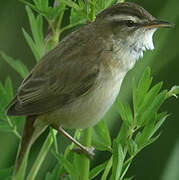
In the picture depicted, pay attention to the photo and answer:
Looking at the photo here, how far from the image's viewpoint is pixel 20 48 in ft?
11.2

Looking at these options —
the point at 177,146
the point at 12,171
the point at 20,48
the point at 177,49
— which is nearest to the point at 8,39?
the point at 20,48

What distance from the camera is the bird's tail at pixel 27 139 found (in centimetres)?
169

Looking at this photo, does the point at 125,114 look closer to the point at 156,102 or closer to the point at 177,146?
the point at 156,102

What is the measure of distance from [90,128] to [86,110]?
32cm

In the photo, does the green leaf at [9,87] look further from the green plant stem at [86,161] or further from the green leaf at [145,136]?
the green leaf at [145,136]

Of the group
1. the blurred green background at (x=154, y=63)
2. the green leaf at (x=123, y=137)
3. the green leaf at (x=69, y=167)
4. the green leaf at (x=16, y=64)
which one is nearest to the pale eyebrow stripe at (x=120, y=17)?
the green leaf at (x=16, y=64)

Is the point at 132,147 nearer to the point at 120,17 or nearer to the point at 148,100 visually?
the point at 148,100

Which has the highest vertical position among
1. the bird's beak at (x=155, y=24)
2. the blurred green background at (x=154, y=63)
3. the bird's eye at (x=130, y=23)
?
the bird's beak at (x=155, y=24)

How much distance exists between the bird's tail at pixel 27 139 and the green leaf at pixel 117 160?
1.34 ft

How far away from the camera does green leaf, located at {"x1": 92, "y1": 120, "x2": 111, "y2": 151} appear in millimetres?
1531

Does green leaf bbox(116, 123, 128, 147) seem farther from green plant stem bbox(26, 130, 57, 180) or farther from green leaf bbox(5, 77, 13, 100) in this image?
green leaf bbox(5, 77, 13, 100)

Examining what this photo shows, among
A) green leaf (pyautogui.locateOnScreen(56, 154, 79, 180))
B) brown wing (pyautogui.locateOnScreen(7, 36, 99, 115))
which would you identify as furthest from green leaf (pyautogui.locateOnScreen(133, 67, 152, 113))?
brown wing (pyautogui.locateOnScreen(7, 36, 99, 115))

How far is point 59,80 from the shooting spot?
74.4 inches

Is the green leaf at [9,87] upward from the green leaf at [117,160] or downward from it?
upward
